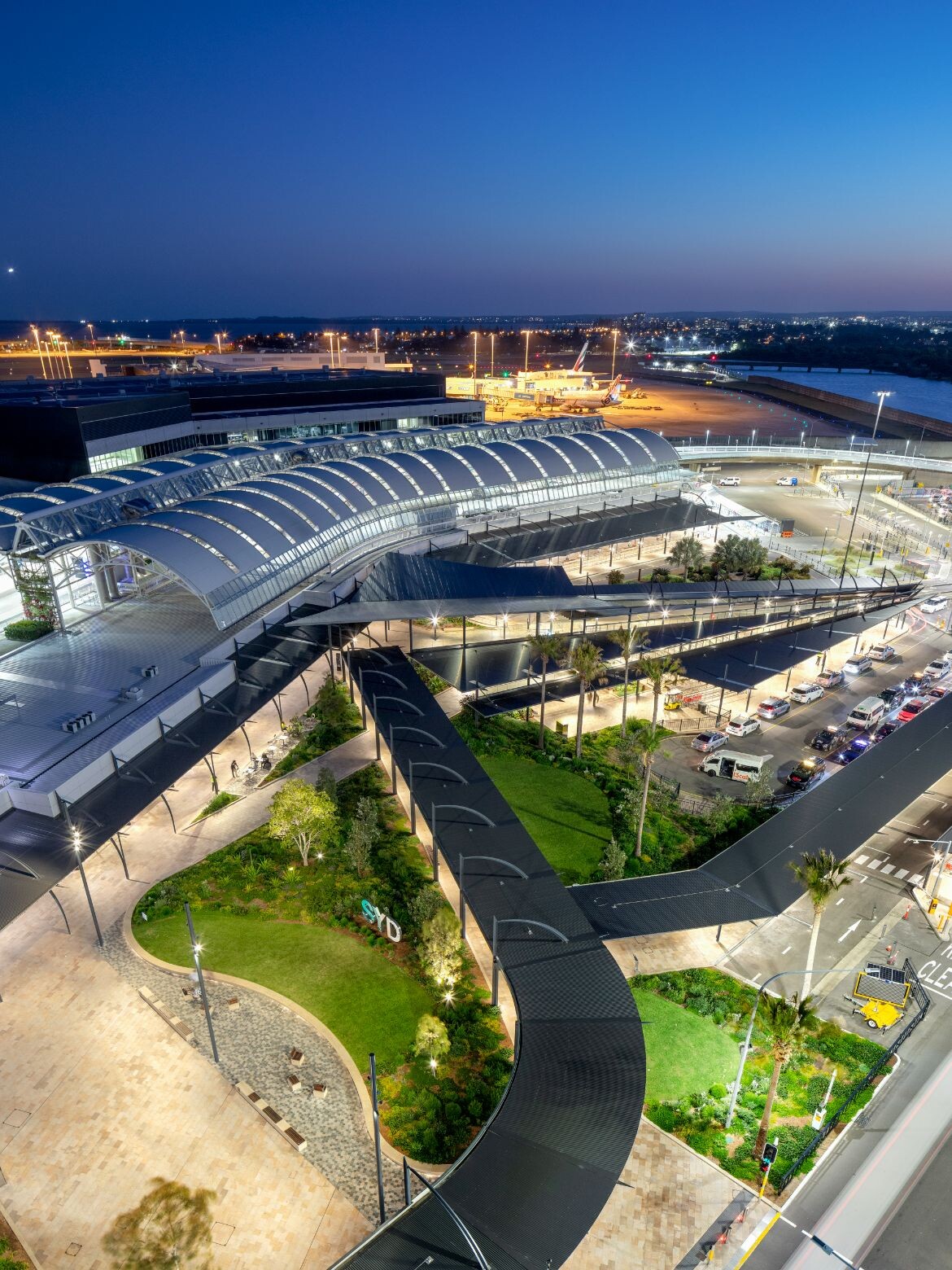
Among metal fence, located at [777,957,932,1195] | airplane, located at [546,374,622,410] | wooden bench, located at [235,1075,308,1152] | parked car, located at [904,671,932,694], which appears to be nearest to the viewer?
metal fence, located at [777,957,932,1195]

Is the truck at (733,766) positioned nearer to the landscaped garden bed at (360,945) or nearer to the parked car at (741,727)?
the parked car at (741,727)

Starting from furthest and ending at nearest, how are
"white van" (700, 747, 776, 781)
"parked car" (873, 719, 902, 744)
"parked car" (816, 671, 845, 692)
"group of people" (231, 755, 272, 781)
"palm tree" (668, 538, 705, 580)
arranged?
"palm tree" (668, 538, 705, 580)
"parked car" (816, 671, 845, 692)
"parked car" (873, 719, 902, 744)
"white van" (700, 747, 776, 781)
"group of people" (231, 755, 272, 781)

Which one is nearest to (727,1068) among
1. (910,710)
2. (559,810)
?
(559,810)

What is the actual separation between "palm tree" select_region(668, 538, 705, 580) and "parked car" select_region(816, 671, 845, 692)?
17511 mm

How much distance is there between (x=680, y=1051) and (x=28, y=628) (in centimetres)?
4057

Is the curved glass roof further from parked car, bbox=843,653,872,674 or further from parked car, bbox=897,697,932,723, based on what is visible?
parked car, bbox=897,697,932,723

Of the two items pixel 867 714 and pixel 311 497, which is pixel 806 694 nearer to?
pixel 867 714

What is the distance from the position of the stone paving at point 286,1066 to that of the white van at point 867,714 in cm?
3715

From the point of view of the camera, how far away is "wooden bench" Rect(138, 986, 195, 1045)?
→ 2624 cm

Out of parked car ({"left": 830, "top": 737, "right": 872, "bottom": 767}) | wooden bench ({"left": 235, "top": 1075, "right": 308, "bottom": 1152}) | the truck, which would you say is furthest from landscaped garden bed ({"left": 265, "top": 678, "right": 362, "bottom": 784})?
parked car ({"left": 830, "top": 737, "right": 872, "bottom": 767})

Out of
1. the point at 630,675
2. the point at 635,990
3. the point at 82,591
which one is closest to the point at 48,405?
the point at 82,591

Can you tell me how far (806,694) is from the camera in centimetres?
5138

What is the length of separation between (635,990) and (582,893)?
4070mm

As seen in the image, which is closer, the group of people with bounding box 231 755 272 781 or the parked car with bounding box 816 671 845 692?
the group of people with bounding box 231 755 272 781
